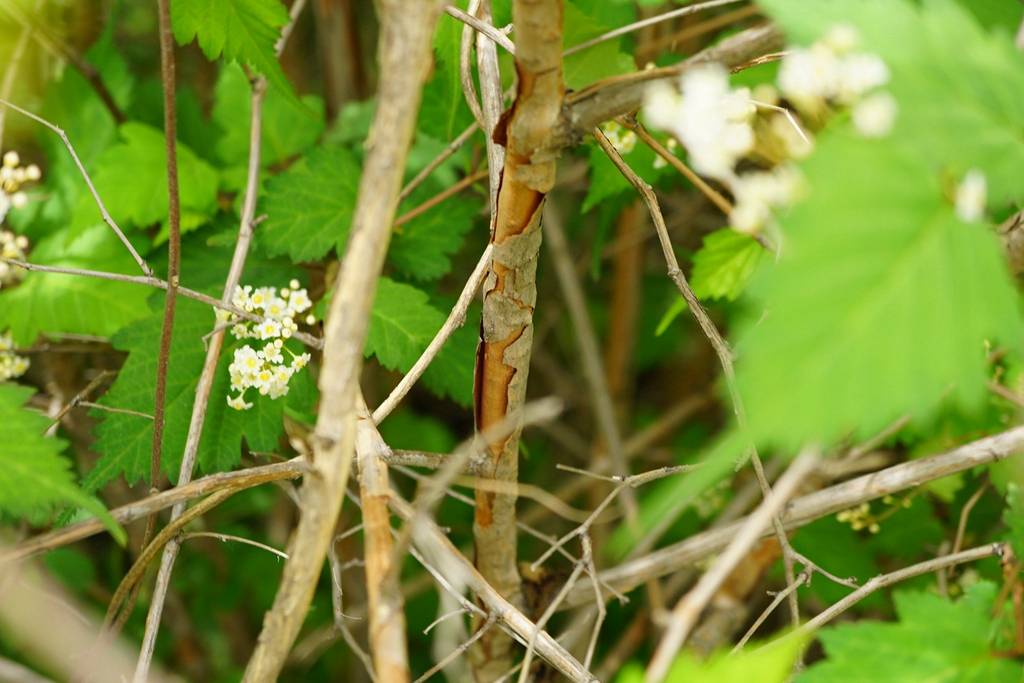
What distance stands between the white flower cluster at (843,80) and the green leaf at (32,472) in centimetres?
65

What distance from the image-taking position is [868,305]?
1.70 feet

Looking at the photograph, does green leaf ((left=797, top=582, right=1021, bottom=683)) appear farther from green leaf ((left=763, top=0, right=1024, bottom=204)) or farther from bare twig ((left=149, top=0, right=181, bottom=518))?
bare twig ((left=149, top=0, right=181, bottom=518))

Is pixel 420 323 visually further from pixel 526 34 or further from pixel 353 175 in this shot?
pixel 526 34

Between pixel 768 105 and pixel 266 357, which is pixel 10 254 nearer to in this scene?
pixel 266 357

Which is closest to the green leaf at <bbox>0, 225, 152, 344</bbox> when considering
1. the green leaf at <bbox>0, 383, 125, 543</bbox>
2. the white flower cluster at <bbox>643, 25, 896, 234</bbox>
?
the green leaf at <bbox>0, 383, 125, 543</bbox>

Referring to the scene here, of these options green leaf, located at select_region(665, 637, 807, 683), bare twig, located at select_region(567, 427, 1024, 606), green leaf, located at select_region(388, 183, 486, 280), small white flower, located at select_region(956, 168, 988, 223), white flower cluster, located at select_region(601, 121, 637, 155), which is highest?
small white flower, located at select_region(956, 168, 988, 223)

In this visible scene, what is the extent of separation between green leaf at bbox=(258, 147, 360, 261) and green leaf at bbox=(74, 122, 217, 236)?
0.16m

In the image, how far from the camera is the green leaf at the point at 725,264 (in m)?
1.24

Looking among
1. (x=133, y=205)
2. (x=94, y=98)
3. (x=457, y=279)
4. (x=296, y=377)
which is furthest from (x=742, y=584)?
(x=94, y=98)

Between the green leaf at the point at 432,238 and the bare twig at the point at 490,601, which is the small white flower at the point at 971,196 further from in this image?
the green leaf at the point at 432,238

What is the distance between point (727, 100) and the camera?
69 centimetres

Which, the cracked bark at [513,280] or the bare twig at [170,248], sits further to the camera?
the bare twig at [170,248]

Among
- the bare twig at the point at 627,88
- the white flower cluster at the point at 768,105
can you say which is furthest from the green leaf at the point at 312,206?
the white flower cluster at the point at 768,105

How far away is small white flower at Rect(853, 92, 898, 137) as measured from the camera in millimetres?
549
